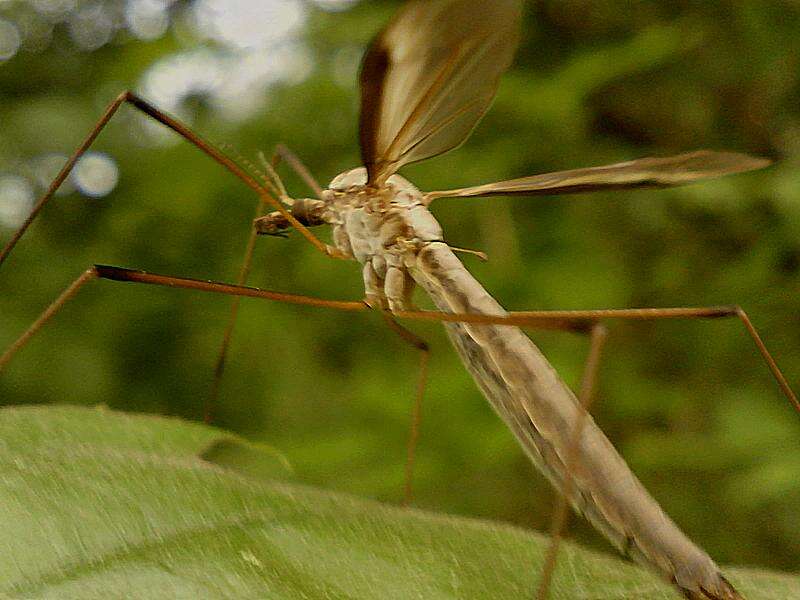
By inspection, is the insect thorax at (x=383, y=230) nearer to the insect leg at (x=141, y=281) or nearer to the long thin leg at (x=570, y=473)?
the insect leg at (x=141, y=281)

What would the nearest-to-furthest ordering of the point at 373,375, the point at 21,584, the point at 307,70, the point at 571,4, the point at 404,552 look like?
the point at 21,584
the point at 404,552
the point at 373,375
the point at 307,70
the point at 571,4

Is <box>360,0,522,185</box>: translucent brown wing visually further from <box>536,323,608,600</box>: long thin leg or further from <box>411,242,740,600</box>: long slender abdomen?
<box>536,323,608,600</box>: long thin leg

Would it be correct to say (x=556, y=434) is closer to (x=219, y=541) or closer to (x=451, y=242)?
(x=219, y=541)

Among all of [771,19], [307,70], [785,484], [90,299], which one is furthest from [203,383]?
[771,19]

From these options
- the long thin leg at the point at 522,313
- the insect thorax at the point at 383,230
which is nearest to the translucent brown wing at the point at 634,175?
the insect thorax at the point at 383,230

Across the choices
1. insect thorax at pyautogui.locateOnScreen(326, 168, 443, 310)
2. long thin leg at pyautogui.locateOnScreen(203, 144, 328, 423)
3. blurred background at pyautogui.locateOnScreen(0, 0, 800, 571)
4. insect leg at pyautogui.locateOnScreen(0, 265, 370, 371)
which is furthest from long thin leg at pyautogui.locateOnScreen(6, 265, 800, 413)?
blurred background at pyautogui.locateOnScreen(0, 0, 800, 571)

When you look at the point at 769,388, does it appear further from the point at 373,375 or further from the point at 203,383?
the point at 203,383
